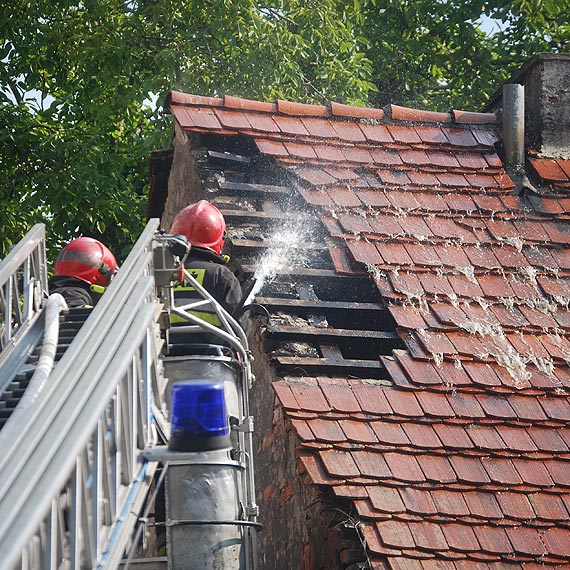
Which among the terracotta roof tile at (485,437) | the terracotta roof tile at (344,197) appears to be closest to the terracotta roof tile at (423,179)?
the terracotta roof tile at (344,197)

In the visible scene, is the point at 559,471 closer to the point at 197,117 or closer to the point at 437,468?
the point at 437,468

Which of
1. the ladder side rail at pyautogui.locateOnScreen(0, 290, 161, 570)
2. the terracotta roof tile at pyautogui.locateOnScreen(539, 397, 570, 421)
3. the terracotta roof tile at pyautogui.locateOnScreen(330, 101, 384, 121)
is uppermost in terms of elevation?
the terracotta roof tile at pyautogui.locateOnScreen(330, 101, 384, 121)

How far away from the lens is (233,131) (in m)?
8.57

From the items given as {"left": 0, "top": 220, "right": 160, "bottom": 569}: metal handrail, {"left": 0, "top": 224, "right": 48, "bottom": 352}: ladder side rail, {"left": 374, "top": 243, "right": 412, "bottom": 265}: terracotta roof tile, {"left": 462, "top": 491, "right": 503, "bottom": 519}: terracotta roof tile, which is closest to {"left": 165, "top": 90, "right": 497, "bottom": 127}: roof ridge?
{"left": 374, "top": 243, "right": 412, "bottom": 265}: terracotta roof tile

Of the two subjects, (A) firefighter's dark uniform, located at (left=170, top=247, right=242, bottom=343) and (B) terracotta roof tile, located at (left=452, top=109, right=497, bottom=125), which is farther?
(B) terracotta roof tile, located at (left=452, top=109, right=497, bottom=125)

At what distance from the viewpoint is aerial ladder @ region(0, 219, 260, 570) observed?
130 inches

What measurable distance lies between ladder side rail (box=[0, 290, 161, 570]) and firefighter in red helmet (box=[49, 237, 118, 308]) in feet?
6.67

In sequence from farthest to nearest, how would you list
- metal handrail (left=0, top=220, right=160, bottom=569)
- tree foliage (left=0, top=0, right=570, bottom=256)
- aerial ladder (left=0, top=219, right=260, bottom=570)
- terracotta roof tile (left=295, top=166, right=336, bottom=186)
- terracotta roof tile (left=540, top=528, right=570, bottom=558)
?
tree foliage (left=0, top=0, right=570, bottom=256), terracotta roof tile (left=295, top=166, right=336, bottom=186), terracotta roof tile (left=540, top=528, right=570, bottom=558), aerial ladder (left=0, top=219, right=260, bottom=570), metal handrail (left=0, top=220, right=160, bottom=569)

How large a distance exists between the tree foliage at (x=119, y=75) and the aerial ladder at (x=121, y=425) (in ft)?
28.3

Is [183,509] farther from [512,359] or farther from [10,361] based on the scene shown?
[512,359]

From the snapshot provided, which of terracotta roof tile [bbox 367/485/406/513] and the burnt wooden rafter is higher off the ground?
the burnt wooden rafter

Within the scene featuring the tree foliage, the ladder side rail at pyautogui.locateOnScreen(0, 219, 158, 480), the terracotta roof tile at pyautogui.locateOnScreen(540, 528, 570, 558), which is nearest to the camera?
the ladder side rail at pyautogui.locateOnScreen(0, 219, 158, 480)

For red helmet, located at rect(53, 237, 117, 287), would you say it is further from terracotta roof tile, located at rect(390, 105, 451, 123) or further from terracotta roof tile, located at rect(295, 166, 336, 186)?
terracotta roof tile, located at rect(390, 105, 451, 123)

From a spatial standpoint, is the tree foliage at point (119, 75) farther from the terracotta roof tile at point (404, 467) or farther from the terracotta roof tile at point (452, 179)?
the terracotta roof tile at point (404, 467)
